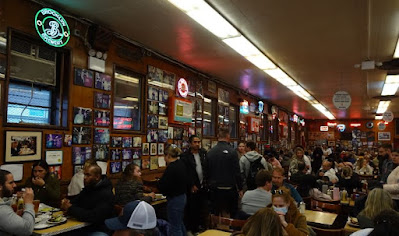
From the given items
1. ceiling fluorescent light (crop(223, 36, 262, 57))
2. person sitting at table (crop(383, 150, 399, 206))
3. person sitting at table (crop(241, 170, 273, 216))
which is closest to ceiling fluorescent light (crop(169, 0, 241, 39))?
ceiling fluorescent light (crop(223, 36, 262, 57))

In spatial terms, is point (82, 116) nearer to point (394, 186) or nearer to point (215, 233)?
point (215, 233)

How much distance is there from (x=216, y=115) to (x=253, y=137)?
13.1 ft

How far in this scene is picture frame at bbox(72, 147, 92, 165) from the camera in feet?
16.9

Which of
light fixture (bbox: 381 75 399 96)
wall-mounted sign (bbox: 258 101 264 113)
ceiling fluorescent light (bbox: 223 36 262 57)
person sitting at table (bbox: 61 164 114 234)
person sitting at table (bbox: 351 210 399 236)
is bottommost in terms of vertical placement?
person sitting at table (bbox: 61 164 114 234)

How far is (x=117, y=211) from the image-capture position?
412cm

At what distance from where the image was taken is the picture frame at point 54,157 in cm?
473

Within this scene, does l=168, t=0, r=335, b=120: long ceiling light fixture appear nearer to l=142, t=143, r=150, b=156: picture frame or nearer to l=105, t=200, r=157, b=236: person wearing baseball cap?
l=142, t=143, r=150, b=156: picture frame

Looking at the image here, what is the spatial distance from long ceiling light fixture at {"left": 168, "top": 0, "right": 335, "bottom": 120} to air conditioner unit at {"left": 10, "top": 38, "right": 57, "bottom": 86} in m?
2.19

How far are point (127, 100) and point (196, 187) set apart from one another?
2312 mm

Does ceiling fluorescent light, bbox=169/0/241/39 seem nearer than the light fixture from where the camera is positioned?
Yes

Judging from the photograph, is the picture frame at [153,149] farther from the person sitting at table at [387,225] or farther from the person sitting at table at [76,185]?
the person sitting at table at [387,225]

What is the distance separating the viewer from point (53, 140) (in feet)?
15.8

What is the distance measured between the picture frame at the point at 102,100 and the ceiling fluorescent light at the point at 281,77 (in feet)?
15.4

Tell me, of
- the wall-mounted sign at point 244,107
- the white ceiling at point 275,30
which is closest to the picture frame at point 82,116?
the white ceiling at point 275,30
